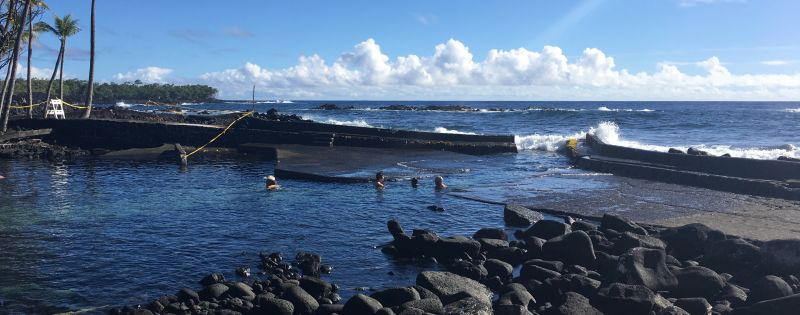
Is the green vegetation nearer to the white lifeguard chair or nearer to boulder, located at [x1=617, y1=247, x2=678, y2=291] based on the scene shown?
the white lifeguard chair

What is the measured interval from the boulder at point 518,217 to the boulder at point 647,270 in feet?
13.5

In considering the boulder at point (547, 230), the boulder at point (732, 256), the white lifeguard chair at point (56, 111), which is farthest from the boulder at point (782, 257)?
the white lifeguard chair at point (56, 111)

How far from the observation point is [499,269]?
9.88 metres

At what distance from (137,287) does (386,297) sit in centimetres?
362

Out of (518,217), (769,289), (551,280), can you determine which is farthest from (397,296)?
(518,217)

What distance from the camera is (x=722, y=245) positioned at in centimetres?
1038

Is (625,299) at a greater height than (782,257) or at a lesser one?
lesser

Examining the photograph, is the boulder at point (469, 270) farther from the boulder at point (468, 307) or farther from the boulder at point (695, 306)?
the boulder at point (695, 306)

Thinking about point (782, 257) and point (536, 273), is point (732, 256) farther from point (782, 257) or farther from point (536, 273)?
point (536, 273)

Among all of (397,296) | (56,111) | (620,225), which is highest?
(56,111)

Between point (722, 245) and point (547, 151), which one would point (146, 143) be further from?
point (722, 245)

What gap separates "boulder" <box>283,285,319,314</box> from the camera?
800cm

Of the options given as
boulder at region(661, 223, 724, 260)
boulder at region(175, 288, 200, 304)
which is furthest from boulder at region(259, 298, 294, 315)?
boulder at region(661, 223, 724, 260)

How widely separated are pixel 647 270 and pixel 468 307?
321 centimetres
